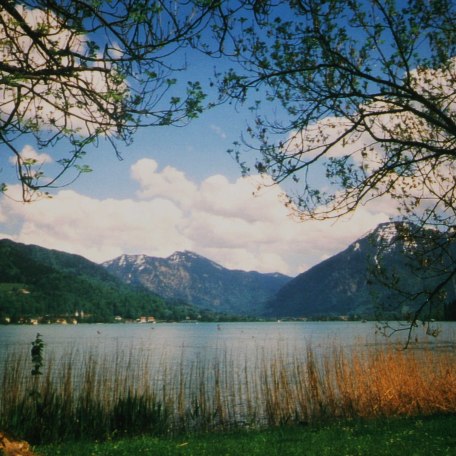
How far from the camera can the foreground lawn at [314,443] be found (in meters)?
7.87

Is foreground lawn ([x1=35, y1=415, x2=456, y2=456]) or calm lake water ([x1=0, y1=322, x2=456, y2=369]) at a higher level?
→ foreground lawn ([x1=35, y1=415, x2=456, y2=456])

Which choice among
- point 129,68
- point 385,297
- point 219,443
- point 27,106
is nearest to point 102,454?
point 219,443

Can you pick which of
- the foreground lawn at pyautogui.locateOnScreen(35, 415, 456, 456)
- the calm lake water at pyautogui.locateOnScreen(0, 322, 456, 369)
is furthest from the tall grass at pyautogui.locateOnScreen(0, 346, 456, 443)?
the foreground lawn at pyautogui.locateOnScreen(35, 415, 456, 456)

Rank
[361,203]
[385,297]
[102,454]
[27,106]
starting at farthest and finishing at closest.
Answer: [102,454]
[385,297]
[361,203]
[27,106]

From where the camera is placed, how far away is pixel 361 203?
21.4ft

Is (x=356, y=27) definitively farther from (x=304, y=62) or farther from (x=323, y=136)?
(x=323, y=136)

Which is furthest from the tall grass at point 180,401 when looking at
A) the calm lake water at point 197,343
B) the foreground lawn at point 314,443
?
the foreground lawn at point 314,443

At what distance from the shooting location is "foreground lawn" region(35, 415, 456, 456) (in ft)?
25.8

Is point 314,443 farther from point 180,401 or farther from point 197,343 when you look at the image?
point 197,343

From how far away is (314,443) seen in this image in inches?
348

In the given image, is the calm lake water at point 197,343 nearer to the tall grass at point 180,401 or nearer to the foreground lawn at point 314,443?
the tall grass at point 180,401

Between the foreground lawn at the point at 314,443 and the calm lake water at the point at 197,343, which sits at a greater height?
the foreground lawn at the point at 314,443

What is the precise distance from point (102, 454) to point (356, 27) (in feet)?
27.3

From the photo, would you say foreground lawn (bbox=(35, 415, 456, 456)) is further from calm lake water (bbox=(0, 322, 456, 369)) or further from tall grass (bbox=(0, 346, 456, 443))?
calm lake water (bbox=(0, 322, 456, 369))
